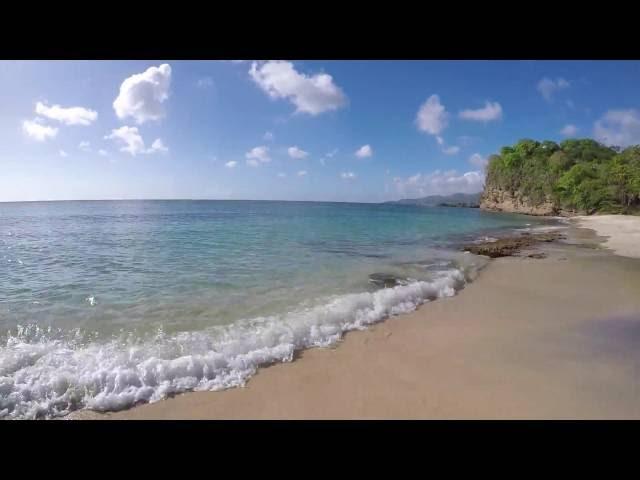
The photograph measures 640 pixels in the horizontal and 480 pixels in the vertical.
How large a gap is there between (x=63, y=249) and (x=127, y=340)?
47.8ft

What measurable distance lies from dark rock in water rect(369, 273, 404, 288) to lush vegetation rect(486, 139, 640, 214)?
222 feet

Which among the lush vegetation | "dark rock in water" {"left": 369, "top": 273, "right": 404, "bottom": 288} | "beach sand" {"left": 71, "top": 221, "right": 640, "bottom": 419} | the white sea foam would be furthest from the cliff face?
the white sea foam

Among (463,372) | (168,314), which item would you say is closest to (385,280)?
(463,372)

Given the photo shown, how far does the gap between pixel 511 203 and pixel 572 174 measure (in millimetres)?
24910

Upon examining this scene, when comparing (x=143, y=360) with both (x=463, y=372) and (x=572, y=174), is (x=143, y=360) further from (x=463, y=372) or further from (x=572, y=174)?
(x=572, y=174)

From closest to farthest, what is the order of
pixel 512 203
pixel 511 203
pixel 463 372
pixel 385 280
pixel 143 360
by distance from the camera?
pixel 463 372 < pixel 143 360 < pixel 385 280 < pixel 512 203 < pixel 511 203

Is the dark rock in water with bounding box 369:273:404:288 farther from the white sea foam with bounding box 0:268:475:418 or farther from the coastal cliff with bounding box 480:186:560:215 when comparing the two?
the coastal cliff with bounding box 480:186:560:215

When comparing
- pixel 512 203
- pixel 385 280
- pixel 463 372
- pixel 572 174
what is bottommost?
pixel 463 372

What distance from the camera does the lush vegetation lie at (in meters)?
55.2

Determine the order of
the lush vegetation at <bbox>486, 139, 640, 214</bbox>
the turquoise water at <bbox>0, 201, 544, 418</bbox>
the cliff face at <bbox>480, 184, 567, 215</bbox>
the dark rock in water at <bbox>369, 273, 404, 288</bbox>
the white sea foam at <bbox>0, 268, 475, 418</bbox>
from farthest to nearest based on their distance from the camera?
the cliff face at <bbox>480, 184, 567, 215</bbox>, the lush vegetation at <bbox>486, 139, 640, 214</bbox>, the dark rock in water at <bbox>369, 273, 404, 288</bbox>, the turquoise water at <bbox>0, 201, 544, 418</bbox>, the white sea foam at <bbox>0, 268, 475, 418</bbox>

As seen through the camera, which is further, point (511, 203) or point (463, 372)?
point (511, 203)

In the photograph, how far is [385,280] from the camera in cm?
995
